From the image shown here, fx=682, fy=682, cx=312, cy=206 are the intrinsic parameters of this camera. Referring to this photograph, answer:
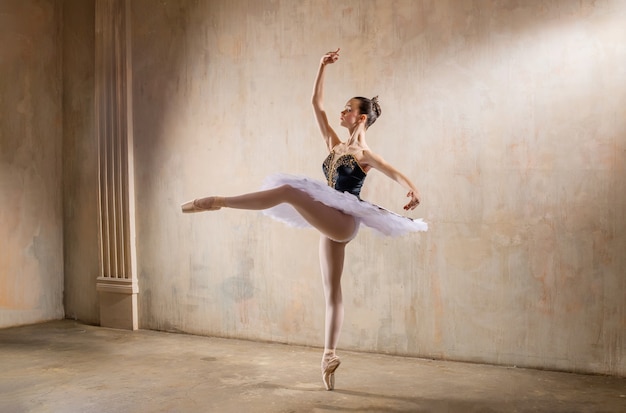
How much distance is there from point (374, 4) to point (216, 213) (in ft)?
6.97

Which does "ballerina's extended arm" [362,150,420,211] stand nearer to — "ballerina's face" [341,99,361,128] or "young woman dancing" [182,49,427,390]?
"young woman dancing" [182,49,427,390]

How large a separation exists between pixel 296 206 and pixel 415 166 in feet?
4.65

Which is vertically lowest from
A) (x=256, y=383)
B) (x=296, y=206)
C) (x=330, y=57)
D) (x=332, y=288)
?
(x=256, y=383)

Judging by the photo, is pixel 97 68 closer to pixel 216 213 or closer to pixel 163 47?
pixel 163 47

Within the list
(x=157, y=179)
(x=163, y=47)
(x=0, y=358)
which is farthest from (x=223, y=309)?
(x=163, y=47)

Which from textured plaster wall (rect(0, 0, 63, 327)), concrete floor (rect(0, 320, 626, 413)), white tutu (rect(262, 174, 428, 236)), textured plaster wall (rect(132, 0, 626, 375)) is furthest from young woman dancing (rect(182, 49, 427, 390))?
textured plaster wall (rect(0, 0, 63, 327))

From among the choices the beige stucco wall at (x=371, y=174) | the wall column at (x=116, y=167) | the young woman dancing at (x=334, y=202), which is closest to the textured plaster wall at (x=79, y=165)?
the beige stucco wall at (x=371, y=174)

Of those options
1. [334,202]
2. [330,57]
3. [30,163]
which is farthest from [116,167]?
[334,202]

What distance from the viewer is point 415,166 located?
4.90 meters

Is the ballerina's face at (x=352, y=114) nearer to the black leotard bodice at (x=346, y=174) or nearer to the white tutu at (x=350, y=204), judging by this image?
the black leotard bodice at (x=346, y=174)

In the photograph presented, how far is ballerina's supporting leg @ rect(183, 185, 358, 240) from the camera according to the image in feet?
12.0

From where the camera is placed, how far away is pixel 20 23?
20.7 feet

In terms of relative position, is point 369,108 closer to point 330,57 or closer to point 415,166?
point 330,57

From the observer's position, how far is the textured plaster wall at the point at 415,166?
175 inches
